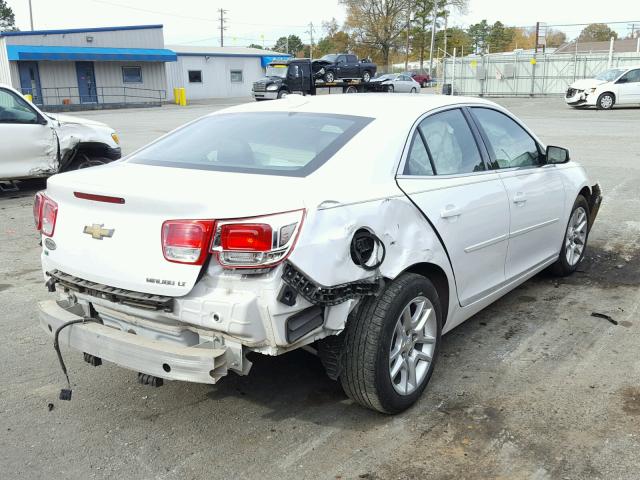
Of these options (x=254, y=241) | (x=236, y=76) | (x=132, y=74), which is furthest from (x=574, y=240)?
(x=236, y=76)

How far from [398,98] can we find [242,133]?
107cm

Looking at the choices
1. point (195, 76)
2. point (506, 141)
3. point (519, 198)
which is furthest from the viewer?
point (195, 76)

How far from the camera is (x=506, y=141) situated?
4.53 meters

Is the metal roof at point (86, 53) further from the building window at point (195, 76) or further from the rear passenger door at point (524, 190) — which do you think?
the rear passenger door at point (524, 190)

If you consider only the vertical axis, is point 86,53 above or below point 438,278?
above

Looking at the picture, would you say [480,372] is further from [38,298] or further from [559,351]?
[38,298]

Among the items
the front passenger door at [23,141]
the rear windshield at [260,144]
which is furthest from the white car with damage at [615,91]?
the rear windshield at [260,144]

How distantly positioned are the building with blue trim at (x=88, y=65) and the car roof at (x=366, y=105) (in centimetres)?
3583

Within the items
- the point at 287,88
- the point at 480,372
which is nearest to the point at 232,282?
the point at 480,372

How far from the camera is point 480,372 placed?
382 centimetres

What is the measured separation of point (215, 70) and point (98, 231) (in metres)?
51.4

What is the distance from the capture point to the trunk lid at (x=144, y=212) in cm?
275

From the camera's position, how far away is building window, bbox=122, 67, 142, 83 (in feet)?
→ 138

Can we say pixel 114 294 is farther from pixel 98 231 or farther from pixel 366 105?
pixel 366 105
